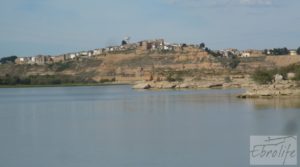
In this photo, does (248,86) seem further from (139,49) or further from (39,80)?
(139,49)

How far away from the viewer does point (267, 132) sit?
60.7 ft

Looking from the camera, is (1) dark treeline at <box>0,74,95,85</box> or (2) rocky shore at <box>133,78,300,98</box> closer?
(2) rocky shore at <box>133,78,300,98</box>

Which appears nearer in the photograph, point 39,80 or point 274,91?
point 274,91

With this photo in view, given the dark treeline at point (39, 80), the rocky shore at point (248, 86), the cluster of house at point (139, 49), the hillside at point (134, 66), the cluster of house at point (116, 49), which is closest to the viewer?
the rocky shore at point (248, 86)

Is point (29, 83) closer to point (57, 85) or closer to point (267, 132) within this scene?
point (57, 85)

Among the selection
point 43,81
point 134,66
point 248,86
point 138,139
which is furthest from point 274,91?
point 134,66

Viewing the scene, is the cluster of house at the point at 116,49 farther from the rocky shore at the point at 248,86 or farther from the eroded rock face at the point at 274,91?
the eroded rock face at the point at 274,91

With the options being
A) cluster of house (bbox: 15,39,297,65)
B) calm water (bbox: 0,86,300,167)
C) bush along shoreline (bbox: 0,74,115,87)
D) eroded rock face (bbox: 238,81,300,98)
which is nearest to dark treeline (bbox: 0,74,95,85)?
bush along shoreline (bbox: 0,74,115,87)

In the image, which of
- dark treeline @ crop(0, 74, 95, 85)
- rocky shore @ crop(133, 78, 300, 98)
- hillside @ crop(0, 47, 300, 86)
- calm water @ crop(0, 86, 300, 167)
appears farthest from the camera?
hillside @ crop(0, 47, 300, 86)

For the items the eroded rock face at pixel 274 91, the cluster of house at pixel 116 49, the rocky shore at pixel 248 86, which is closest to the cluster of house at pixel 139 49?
the cluster of house at pixel 116 49

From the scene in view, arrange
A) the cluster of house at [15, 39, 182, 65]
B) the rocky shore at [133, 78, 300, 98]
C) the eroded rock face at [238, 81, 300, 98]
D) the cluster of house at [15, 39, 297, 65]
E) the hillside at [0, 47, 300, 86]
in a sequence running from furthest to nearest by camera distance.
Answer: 1. the cluster of house at [15, 39, 182, 65]
2. the cluster of house at [15, 39, 297, 65]
3. the hillside at [0, 47, 300, 86]
4. the rocky shore at [133, 78, 300, 98]
5. the eroded rock face at [238, 81, 300, 98]

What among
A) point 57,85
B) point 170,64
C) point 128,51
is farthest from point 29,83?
point 128,51

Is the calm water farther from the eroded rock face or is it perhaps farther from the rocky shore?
the rocky shore

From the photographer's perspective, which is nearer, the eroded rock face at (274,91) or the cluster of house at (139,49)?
the eroded rock face at (274,91)
